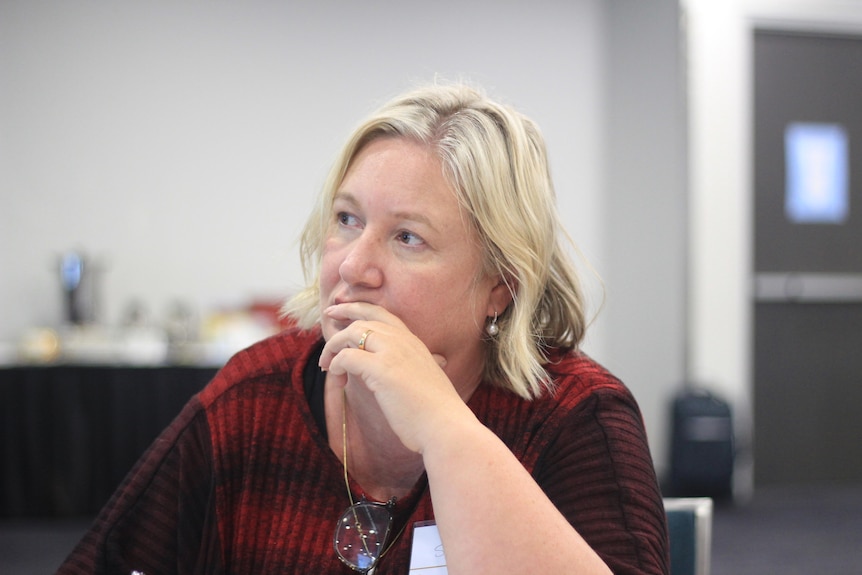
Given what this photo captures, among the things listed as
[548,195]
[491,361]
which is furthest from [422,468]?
[548,195]

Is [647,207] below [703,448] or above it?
above

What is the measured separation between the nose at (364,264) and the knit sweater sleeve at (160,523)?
37cm

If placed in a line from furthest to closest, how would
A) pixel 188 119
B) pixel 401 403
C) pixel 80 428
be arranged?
pixel 188 119 → pixel 80 428 → pixel 401 403

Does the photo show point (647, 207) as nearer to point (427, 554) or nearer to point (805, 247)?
point (805, 247)

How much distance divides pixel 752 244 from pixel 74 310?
13.3 feet

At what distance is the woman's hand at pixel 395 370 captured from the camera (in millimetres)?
1166

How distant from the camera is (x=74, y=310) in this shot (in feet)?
16.4

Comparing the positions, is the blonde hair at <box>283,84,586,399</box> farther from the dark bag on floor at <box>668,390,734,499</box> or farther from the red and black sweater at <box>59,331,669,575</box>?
the dark bag on floor at <box>668,390,734,499</box>

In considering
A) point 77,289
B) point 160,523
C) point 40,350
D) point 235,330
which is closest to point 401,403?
point 160,523

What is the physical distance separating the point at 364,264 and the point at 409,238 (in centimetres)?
8

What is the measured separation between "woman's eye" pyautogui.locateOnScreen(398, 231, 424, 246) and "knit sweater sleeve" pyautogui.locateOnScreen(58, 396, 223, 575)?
1.49 ft

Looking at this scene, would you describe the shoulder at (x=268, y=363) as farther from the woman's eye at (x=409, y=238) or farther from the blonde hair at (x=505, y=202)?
the woman's eye at (x=409, y=238)

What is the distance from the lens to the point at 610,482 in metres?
1.21

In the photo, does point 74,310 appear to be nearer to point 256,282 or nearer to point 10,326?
point 10,326
